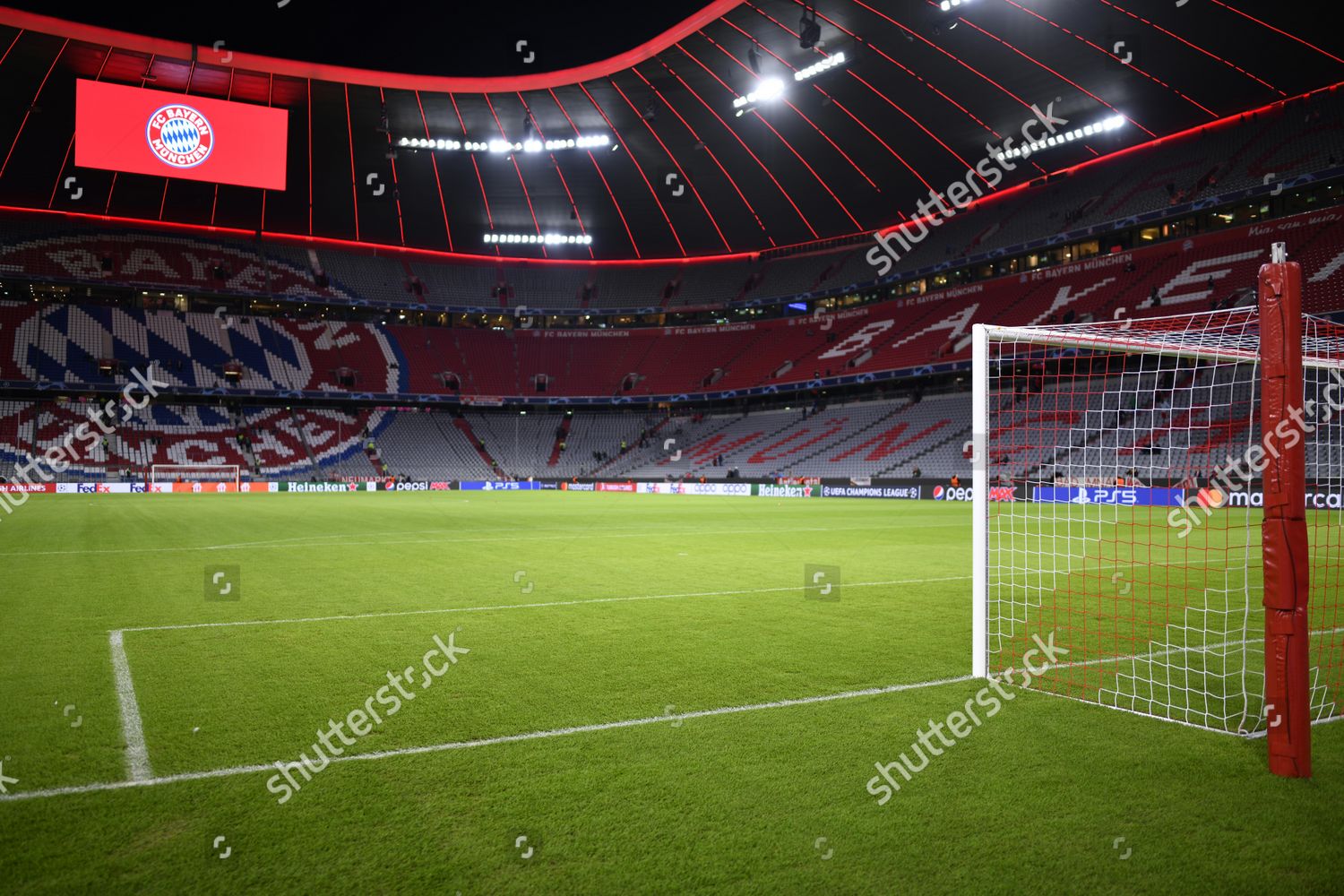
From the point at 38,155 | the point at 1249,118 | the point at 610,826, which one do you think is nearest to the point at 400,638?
the point at 610,826

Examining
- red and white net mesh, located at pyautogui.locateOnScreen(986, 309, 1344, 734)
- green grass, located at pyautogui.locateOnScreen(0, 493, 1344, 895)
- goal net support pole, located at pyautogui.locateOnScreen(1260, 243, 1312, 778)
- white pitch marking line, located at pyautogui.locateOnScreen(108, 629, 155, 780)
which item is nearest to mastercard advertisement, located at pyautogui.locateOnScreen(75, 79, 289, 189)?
green grass, located at pyautogui.locateOnScreen(0, 493, 1344, 895)

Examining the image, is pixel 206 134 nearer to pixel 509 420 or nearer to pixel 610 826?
pixel 509 420

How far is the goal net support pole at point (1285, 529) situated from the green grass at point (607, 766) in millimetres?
241

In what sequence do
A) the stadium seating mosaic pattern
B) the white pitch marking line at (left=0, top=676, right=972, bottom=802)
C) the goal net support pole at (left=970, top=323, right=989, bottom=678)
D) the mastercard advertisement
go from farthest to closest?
the stadium seating mosaic pattern, the mastercard advertisement, the goal net support pole at (left=970, top=323, right=989, bottom=678), the white pitch marking line at (left=0, top=676, right=972, bottom=802)

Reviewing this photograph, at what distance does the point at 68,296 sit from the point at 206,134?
71.6ft

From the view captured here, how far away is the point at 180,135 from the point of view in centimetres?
3481

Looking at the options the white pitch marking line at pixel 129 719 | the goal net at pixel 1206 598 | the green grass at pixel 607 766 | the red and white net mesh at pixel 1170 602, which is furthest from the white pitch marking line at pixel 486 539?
the white pitch marking line at pixel 129 719

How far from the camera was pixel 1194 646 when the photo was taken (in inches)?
273

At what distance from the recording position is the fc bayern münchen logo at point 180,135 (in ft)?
113

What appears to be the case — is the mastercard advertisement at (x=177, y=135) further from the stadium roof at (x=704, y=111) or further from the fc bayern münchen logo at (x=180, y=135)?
the stadium roof at (x=704, y=111)

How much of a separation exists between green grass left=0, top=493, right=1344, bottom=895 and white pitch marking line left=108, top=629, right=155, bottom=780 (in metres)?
0.05

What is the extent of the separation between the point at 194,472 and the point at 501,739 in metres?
46.8

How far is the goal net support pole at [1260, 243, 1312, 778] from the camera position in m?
4.03

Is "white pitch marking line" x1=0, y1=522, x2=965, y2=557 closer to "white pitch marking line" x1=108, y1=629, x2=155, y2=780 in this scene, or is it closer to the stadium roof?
"white pitch marking line" x1=108, y1=629, x2=155, y2=780
